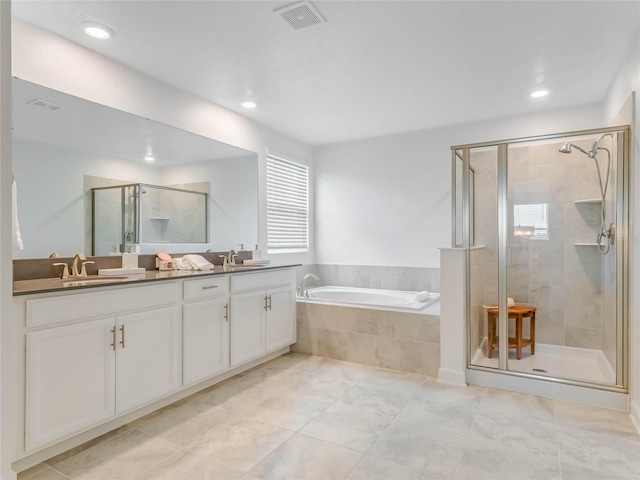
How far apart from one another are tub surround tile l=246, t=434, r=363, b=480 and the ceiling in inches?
96.1

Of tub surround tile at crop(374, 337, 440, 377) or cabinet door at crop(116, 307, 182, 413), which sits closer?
cabinet door at crop(116, 307, 182, 413)

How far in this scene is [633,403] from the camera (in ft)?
7.95

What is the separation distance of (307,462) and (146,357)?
1167 millimetres

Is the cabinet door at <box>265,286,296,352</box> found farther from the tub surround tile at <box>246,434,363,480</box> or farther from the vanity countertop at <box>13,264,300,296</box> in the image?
the tub surround tile at <box>246,434,363,480</box>

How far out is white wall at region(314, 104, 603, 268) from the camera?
4.14 metres

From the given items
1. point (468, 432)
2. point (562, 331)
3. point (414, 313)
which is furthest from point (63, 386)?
point (562, 331)

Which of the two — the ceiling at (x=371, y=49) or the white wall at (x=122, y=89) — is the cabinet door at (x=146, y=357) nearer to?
the white wall at (x=122, y=89)

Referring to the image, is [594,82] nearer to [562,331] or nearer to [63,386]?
[562,331]

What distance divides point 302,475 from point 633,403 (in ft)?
7.18

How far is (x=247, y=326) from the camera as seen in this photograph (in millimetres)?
3182

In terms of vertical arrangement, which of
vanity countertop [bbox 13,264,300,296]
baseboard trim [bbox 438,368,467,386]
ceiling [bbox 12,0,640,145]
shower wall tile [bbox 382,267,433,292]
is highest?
ceiling [bbox 12,0,640,145]

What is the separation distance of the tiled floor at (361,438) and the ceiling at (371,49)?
2.44 m

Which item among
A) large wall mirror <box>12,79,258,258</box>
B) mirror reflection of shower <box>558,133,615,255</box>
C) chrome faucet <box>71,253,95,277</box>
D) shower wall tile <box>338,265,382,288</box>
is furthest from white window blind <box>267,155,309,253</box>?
mirror reflection of shower <box>558,133,615,255</box>

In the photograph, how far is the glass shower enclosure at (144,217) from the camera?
2688 millimetres
